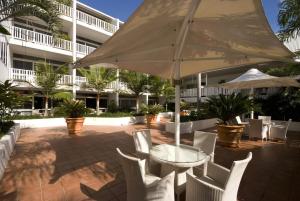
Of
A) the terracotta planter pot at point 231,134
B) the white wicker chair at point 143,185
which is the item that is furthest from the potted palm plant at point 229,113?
the white wicker chair at point 143,185

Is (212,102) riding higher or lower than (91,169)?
higher

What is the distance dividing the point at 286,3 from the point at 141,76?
10193 millimetres

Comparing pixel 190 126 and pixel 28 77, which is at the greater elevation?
pixel 28 77

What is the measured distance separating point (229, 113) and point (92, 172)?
18.3 feet

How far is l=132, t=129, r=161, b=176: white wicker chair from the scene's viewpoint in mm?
3771

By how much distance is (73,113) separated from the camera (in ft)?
31.0

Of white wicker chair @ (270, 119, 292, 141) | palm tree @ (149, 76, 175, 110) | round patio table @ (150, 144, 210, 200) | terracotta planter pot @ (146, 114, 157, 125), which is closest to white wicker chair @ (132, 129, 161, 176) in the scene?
round patio table @ (150, 144, 210, 200)

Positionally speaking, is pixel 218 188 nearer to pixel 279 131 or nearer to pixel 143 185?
pixel 143 185

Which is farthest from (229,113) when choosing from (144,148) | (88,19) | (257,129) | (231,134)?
(88,19)

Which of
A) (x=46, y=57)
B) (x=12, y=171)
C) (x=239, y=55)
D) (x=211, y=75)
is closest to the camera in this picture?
(x=239, y=55)

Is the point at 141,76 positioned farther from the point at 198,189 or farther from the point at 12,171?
the point at 198,189

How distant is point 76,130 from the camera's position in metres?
9.62

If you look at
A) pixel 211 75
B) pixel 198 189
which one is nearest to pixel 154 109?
pixel 198 189

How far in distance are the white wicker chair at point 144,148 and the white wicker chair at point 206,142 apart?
1150 millimetres
